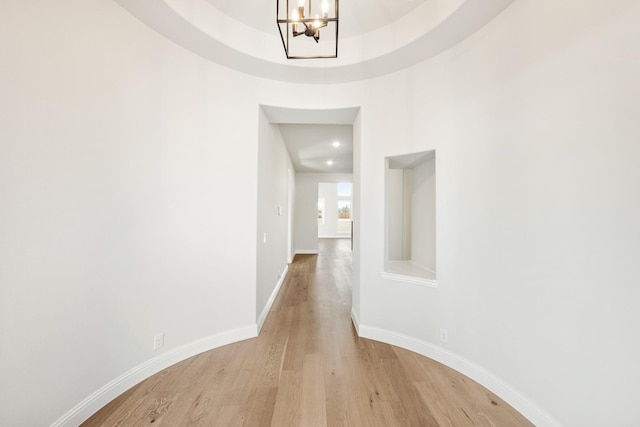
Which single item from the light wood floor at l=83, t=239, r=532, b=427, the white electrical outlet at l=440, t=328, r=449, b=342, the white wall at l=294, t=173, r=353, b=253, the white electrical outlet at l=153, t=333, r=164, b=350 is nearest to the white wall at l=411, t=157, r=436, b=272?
the white electrical outlet at l=440, t=328, r=449, b=342

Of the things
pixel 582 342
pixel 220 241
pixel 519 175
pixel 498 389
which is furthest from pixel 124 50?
pixel 498 389

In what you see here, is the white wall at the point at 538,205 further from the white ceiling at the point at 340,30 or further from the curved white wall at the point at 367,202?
the white ceiling at the point at 340,30

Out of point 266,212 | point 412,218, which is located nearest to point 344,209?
point 412,218

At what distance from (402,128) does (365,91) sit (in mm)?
615

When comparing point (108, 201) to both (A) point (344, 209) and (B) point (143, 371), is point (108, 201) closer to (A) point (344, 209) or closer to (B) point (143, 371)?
(B) point (143, 371)

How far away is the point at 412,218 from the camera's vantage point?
3076 mm

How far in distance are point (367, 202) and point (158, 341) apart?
7.54 ft

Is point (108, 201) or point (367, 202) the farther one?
point (367, 202)

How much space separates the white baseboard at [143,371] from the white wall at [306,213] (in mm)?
5499

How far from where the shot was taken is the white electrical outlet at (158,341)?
1935 mm

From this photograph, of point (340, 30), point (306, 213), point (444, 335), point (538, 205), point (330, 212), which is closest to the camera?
point (538, 205)

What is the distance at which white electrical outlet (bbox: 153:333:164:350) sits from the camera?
1.94 meters

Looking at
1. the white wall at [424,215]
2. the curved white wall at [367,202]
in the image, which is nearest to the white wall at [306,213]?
the white wall at [424,215]

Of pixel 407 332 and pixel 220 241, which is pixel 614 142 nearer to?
pixel 407 332
